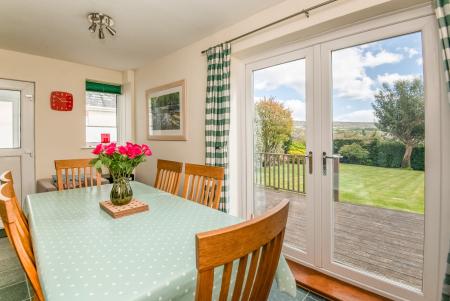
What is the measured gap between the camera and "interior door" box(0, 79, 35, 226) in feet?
10.1

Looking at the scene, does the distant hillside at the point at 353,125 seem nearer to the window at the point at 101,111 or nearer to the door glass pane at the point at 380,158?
the door glass pane at the point at 380,158

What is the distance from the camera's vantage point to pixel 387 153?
5.72ft

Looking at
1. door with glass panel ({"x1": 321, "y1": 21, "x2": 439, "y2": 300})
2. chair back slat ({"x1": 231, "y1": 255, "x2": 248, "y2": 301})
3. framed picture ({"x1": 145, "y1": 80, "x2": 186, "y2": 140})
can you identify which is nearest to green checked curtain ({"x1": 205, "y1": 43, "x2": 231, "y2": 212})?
framed picture ({"x1": 145, "y1": 80, "x2": 186, "y2": 140})

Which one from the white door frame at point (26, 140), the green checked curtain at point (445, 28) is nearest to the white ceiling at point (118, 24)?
the white door frame at point (26, 140)

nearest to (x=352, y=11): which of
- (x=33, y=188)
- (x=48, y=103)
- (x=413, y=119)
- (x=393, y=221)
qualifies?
(x=413, y=119)

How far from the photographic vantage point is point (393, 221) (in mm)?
1750

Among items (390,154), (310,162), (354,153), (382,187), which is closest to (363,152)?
(354,153)

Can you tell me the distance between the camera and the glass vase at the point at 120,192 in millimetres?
1495

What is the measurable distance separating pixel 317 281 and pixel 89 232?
5.64 feet

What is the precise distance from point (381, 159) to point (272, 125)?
99cm

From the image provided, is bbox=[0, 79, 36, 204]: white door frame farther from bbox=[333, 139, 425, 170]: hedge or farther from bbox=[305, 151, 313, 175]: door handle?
bbox=[333, 139, 425, 170]: hedge

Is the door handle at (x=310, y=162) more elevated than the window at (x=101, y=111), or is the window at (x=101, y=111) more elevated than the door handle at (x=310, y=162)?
the window at (x=101, y=111)

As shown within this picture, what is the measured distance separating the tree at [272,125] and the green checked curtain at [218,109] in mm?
346

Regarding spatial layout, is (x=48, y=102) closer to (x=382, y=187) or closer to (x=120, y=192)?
(x=120, y=192)
